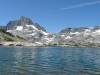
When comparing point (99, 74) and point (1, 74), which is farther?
point (99, 74)

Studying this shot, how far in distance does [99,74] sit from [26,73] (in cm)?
1854

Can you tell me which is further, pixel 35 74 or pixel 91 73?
pixel 91 73

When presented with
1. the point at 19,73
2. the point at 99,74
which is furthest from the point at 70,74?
the point at 19,73

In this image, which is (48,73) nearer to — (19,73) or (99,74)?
(19,73)

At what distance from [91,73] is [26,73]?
1702 centimetres

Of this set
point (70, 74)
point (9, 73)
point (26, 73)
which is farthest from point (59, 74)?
point (9, 73)

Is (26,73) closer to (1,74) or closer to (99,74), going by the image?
(1,74)

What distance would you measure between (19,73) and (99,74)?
66.5 ft

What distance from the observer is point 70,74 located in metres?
64.2

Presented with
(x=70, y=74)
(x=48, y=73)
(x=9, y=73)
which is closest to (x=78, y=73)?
(x=70, y=74)

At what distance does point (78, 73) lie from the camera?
66250 mm

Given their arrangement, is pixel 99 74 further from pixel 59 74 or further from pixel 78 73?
pixel 59 74

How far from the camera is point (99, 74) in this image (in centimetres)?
6556

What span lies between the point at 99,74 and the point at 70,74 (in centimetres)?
762
